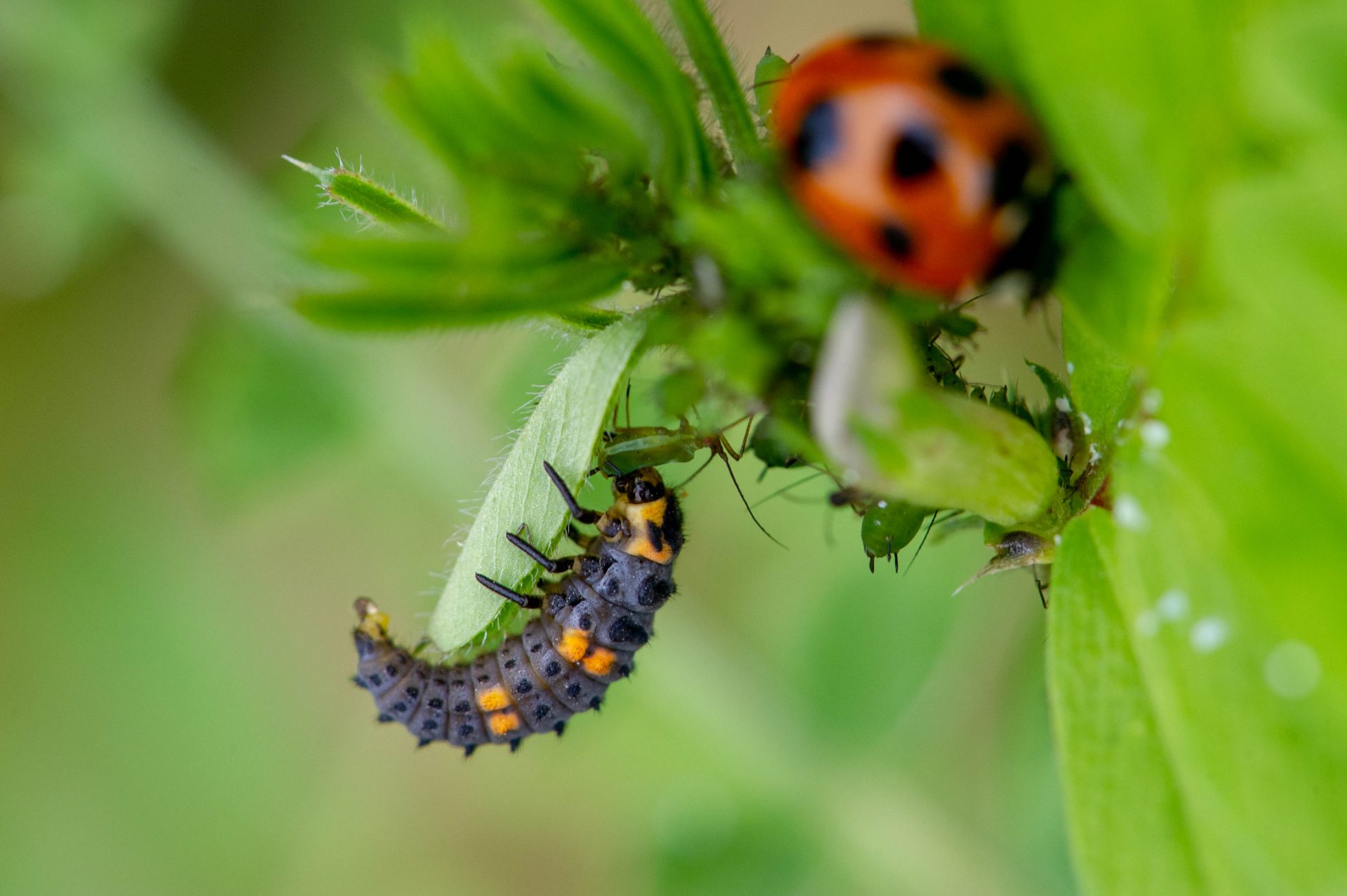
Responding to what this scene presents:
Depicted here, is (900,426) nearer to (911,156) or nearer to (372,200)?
(911,156)

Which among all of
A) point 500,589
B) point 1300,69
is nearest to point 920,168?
point 1300,69

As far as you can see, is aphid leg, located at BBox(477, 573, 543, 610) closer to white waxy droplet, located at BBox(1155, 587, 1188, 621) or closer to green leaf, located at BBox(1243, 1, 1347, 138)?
white waxy droplet, located at BBox(1155, 587, 1188, 621)

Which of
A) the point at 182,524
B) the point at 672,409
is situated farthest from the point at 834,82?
the point at 182,524

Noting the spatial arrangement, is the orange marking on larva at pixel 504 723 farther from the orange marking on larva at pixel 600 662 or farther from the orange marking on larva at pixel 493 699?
the orange marking on larva at pixel 600 662

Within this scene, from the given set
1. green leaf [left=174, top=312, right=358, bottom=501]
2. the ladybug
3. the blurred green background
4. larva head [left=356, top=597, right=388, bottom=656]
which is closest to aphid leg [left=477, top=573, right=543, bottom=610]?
the ladybug

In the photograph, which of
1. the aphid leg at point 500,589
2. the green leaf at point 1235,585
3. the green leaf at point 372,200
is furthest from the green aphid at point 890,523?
the green leaf at point 372,200

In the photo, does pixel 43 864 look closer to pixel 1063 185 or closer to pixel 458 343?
pixel 458 343
